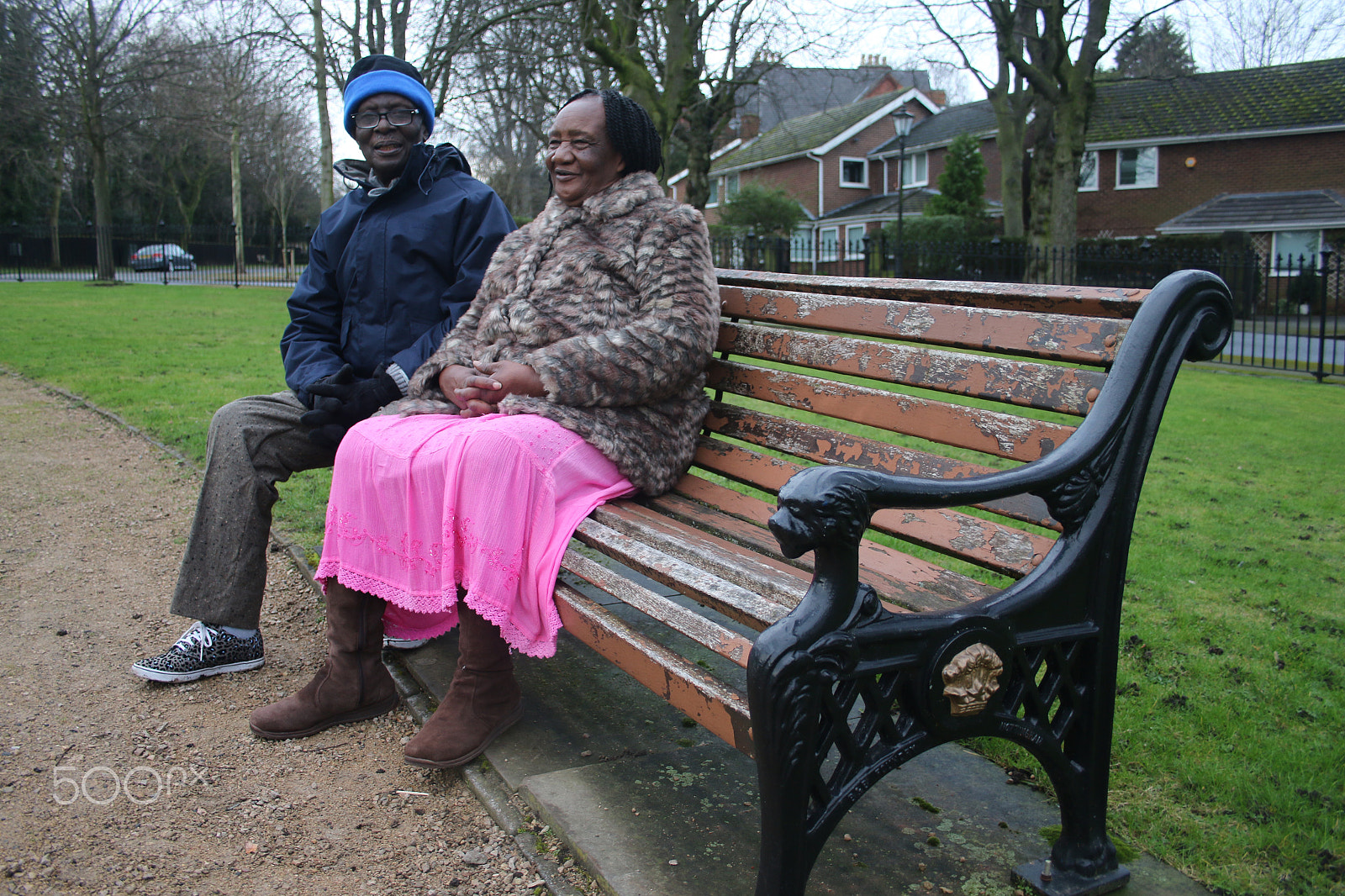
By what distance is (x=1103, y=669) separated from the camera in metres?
1.87

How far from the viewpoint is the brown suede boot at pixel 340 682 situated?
273cm

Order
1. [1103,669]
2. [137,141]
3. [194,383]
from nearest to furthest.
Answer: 1. [1103,669]
2. [194,383]
3. [137,141]

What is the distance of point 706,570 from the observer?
2055 millimetres

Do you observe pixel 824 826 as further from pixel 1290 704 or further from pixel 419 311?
pixel 419 311

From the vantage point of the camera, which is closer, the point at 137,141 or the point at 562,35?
the point at 562,35

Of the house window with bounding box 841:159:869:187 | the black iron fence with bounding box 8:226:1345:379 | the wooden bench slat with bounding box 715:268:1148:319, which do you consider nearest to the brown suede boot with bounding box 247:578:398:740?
the wooden bench slat with bounding box 715:268:1148:319

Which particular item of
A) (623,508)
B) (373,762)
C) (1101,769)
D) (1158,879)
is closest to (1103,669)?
(1101,769)

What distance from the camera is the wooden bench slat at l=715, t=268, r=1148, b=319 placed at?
2.00 m

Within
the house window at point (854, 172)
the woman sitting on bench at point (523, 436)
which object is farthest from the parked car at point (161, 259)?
the woman sitting on bench at point (523, 436)

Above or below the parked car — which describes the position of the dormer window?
above

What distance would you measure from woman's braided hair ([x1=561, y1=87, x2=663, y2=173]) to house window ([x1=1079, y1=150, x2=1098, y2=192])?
32.4 meters

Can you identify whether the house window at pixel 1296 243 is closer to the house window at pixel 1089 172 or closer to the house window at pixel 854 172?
the house window at pixel 1089 172

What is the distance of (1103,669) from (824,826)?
2.15 ft

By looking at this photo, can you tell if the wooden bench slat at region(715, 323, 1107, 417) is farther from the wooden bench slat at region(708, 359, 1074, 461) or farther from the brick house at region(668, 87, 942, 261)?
the brick house at region(668, 87, 942, 261)
